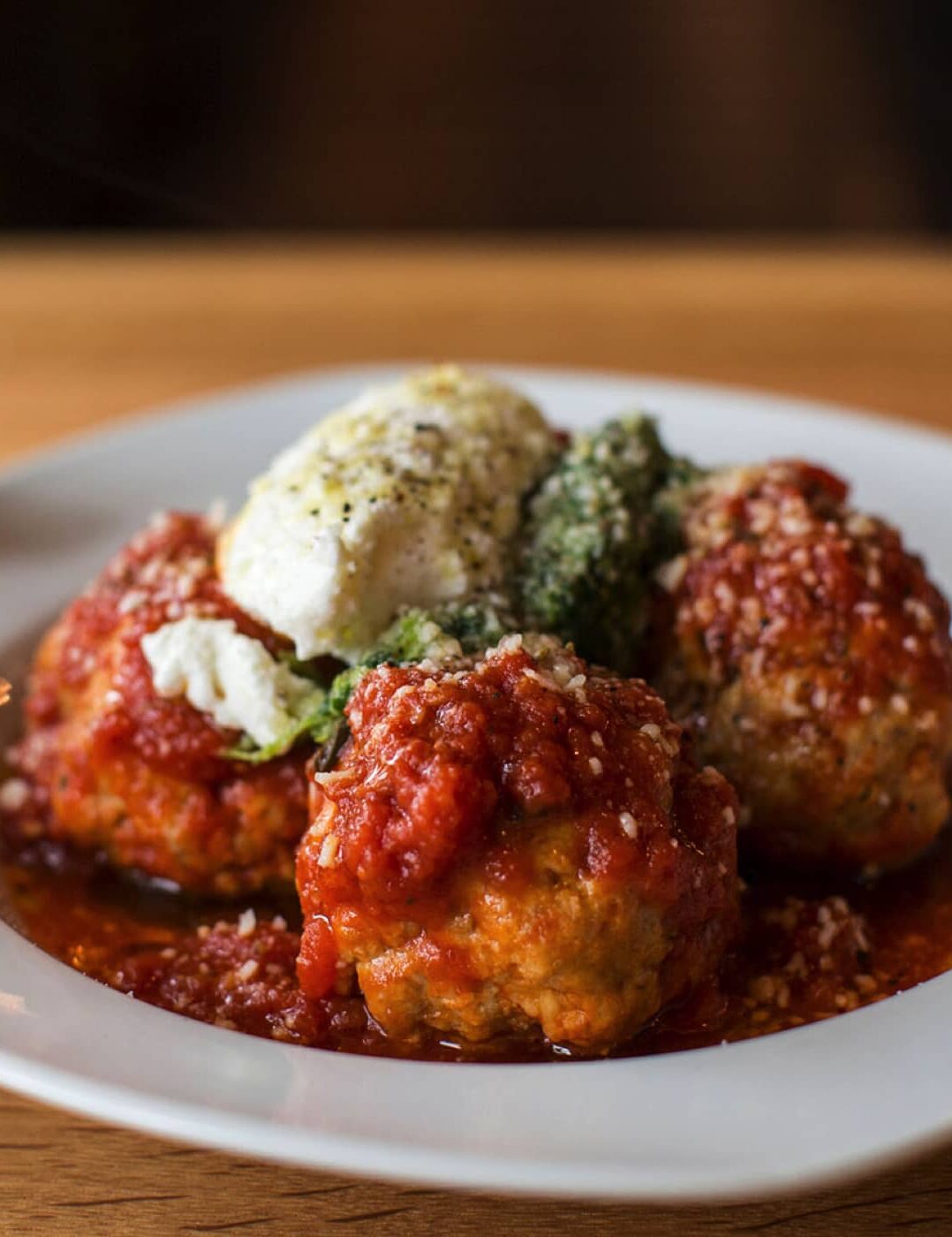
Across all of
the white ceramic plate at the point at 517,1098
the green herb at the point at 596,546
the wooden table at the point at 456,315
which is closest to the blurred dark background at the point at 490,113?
the wooden table at the point at 456,315

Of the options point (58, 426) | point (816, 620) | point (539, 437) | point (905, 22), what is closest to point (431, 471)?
point (539, 437)

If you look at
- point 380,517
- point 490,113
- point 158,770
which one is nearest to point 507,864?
point 380,517

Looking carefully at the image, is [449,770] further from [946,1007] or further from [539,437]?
[539,437]

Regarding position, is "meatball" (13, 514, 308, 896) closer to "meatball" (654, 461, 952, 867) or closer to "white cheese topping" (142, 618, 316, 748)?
"white cheese topping" (142, 618, 316, 748)

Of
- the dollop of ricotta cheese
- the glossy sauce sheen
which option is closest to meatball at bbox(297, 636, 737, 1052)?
the glossy sauce sheen

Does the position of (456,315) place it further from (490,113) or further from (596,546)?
(490,113)

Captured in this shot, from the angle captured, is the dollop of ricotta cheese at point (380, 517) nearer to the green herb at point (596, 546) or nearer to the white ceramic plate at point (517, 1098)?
the green herb at point (596, 546)
